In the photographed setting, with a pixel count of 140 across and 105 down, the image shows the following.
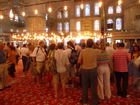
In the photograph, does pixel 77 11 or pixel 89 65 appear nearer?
pixel 89 65

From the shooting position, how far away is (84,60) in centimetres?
355

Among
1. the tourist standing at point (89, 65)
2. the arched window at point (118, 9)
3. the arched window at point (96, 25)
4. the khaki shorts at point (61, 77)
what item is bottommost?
the khaki shorts at point (61, 77)

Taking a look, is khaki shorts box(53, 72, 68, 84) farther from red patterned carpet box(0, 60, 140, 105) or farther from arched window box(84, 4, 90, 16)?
arched window box(84, 4, 90, 16)

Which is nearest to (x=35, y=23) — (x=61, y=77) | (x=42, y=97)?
(x=42, y=97)

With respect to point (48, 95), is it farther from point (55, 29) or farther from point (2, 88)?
point (55, 29)

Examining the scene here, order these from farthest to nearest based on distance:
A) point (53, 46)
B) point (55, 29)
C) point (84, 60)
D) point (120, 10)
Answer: point (55, 29) → point (120, 10) → point (53, 46) → point (84, 60)

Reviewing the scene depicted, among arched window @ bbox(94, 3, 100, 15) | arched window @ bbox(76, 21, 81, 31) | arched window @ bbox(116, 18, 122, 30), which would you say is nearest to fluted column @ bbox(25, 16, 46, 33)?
arched window @ bbox(76, 21, 81, 31)

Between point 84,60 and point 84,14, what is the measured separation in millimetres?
28496

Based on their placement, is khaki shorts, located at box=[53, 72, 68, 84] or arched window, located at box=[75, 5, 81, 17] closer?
khaki shorts, located at box=[53, 72, 68, 84]

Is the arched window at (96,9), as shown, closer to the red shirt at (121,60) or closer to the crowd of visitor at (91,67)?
the crowd of visitor at (91,67)

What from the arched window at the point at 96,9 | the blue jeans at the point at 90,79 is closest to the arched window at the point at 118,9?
the arched window at the point at 96,9

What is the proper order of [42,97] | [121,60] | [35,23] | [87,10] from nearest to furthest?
1. [121,60]
2. [42,97]
3. [35,23]
4. [87,10]

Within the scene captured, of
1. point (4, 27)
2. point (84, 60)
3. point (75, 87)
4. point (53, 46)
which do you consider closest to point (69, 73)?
point (75, 87)

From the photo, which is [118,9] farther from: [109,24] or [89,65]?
[89,65]
